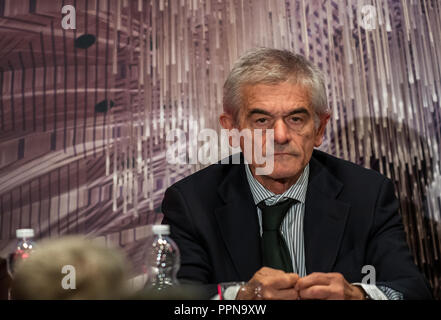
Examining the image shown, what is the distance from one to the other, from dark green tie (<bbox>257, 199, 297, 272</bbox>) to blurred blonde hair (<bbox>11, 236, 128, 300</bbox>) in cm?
76

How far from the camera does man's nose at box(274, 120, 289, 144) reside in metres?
1.48

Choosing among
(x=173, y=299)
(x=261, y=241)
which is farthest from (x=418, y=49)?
(x=173, y=299)

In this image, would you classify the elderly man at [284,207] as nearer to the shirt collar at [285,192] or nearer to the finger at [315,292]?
the shirt collar at [285,192]

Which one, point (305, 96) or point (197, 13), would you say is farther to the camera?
point (197, 13)

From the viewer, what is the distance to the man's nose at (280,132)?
1.48 meters

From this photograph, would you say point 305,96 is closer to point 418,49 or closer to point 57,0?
point 418,49

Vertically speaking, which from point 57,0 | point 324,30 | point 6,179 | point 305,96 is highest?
point 57,0

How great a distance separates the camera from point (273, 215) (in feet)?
4.76

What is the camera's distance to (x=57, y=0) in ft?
6.95

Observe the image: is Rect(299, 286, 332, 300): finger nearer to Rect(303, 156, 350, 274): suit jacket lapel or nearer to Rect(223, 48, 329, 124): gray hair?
Rect(303, 156, 350, 274): suit jacket lapel

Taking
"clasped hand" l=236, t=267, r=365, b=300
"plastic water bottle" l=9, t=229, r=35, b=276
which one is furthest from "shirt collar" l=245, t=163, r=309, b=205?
"plastic water bottle" l=9, t=229, r=35, b=276

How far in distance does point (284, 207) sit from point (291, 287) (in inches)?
21.7
